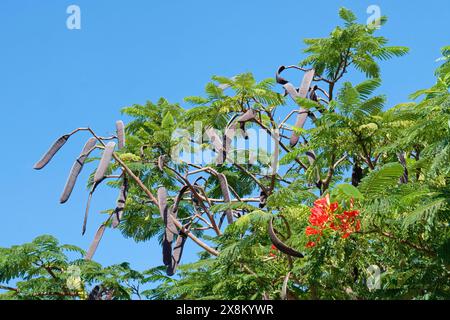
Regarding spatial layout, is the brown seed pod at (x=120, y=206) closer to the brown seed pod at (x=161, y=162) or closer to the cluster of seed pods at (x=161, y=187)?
the cluster of seed pods at (x=161, y=187)

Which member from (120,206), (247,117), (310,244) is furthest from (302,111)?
(310,244)

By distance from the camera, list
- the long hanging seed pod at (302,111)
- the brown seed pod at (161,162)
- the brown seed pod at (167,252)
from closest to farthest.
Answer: the brown seed pod at (167,252) < the long hanging seed pod at (302,111) < the brown seed pod at (161,162)

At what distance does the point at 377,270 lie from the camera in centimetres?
655

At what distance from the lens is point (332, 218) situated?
20.2 feet

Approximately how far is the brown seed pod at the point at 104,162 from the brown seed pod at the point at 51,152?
59cm

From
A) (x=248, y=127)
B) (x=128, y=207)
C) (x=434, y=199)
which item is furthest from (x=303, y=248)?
(x=128, y=207)

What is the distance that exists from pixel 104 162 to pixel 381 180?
2876mm

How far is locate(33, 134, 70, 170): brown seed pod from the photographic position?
7672 millimetres

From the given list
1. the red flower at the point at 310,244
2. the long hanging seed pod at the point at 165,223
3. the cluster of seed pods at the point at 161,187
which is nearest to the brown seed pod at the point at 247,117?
the cluster of seed pods at the point at 161,187

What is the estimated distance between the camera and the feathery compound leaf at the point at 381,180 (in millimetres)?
5762

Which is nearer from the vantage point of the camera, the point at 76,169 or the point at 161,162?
the point at 76,169

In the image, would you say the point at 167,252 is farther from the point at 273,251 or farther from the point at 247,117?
the point at 247,117

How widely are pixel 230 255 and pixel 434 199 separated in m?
2.06

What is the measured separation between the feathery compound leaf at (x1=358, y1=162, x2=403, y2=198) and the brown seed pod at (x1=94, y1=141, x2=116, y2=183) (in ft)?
8.57
